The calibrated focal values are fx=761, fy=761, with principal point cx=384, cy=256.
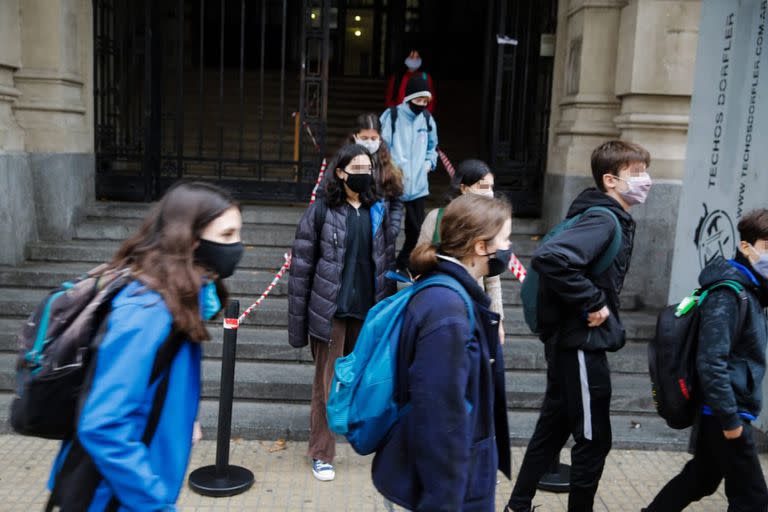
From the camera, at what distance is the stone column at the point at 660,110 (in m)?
7.22

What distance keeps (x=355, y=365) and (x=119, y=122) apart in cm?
726

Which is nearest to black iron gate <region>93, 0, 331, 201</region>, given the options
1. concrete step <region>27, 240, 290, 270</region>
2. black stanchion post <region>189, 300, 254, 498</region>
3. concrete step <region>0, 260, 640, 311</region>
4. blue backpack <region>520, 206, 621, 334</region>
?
concrete step <region>27, 240, 290, 270</region>

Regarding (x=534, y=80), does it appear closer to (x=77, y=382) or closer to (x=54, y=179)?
(x=54, y=179)

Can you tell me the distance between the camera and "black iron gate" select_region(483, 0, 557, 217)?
8641mm

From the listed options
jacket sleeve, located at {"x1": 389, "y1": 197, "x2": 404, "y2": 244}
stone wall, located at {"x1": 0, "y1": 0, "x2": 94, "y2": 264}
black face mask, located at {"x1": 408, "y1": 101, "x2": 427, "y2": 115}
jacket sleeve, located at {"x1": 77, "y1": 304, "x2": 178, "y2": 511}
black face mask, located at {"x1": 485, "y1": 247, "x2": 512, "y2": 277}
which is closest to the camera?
jacket sleeve, located at {"x1": 77, "y1": 304, "x2": 178, "y2": 511}

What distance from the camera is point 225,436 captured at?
181 inches

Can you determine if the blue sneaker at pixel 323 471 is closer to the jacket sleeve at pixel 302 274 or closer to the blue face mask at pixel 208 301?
the jacket sleeve at pixel 302 274

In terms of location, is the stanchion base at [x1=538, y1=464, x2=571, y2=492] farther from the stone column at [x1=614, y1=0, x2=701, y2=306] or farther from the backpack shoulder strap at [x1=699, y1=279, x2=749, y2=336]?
the stone column at [x1=614, y1=0, x2=701, y2=306]

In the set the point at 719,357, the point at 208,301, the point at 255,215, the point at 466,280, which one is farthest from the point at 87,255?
the point at 719,357

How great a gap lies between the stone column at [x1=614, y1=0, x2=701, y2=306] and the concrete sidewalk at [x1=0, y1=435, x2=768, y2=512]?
92.0 inches

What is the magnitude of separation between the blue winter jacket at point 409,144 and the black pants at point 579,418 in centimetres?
309

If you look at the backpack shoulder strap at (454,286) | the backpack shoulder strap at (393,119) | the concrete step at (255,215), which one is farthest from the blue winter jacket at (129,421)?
the concrete step at (255,215)

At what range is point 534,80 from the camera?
9.11 meters

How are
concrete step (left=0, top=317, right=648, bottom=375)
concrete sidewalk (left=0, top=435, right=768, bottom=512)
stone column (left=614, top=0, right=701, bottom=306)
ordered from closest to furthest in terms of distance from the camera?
concrete sidewalk (left=0, top=435, right=768, bottom=512)
concrete step (left=0, top=317, right=648, bottom=375)
stone column (left=614, top=0, right=701, bottom=306)
